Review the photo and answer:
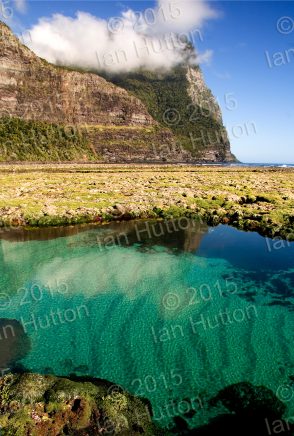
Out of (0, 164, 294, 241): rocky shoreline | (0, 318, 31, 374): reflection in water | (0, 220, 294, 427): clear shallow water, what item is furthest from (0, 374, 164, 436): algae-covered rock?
(0, 164, 294, 241): rocky shoreline

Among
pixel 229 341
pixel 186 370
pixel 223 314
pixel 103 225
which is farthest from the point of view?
pixel 103 225

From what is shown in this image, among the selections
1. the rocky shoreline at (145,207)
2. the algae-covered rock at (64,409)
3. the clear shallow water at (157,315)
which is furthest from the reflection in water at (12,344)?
the rocky shoreline at (145,207)

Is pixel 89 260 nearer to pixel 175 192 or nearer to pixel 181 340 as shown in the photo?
pixel 181 340

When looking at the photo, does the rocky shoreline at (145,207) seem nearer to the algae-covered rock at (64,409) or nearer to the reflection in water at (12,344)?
the reflection in water at (12,344)

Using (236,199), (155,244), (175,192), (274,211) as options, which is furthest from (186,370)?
(175,192)

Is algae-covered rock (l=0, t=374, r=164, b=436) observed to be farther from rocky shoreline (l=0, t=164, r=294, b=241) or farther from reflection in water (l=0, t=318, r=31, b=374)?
rocky shoreline (l=0, t=164, r=294, b=241)

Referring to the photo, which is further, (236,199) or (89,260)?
(236,199)

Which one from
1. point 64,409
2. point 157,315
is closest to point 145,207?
point 157,315

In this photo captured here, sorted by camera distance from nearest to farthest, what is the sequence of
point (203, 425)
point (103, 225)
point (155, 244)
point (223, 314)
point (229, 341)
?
point (203, 425) < point (229, 341) < point (223, 314) < point (155, 244) < point (103, 225)
